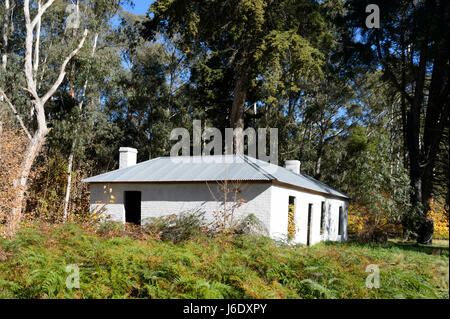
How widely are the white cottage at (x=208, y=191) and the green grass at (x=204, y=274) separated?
326 cm

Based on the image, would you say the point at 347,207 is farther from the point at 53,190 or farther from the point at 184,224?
the point at 53,190

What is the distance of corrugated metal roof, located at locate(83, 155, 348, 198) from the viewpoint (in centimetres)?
1343

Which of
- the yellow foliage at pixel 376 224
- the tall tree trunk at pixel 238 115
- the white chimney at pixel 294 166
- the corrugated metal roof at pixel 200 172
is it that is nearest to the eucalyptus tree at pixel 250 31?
the tall tree trunk at pixel 238 115

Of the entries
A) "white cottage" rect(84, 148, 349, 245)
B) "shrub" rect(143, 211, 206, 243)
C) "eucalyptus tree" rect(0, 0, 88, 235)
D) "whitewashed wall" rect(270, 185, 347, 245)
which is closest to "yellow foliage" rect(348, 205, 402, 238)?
"whitewashed wall" rect(270, 185, 347, 245)

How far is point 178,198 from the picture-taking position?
14289mm

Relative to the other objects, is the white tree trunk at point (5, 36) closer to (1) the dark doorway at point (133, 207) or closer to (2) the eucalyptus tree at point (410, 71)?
(1) the dark doorway at point (133, 207)

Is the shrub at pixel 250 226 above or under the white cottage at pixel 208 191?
under

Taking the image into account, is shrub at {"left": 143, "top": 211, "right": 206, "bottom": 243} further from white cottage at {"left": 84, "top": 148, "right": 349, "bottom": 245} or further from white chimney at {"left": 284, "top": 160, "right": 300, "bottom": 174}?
white chimney at {"left": 284, "top": 160, "right": 300, "bottom": 174}

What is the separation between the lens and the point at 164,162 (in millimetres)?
16984

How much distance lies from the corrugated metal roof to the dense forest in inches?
151

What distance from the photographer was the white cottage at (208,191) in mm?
13102

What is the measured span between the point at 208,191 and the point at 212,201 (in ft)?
1.30

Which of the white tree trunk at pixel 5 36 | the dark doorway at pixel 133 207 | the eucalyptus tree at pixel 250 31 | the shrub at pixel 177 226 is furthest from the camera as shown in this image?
the white tree trunk at pixel 5 36

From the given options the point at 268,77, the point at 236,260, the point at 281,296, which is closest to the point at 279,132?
the point at 268,77
